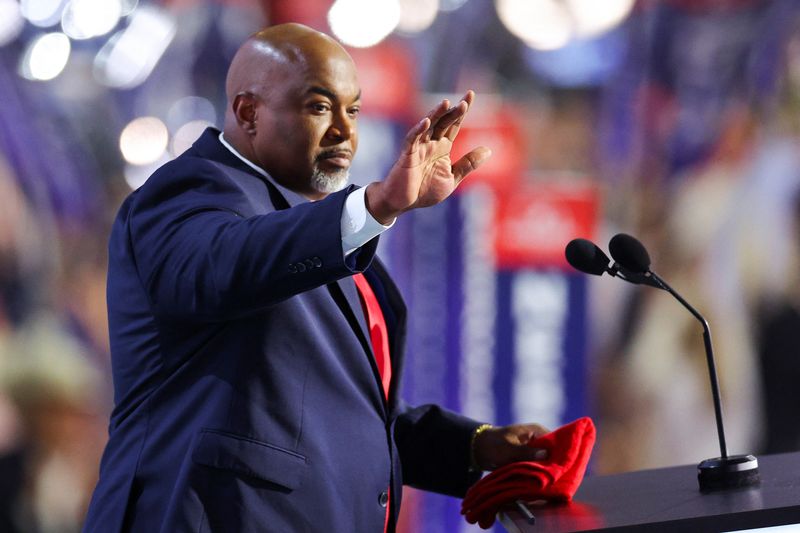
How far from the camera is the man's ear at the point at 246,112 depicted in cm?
186

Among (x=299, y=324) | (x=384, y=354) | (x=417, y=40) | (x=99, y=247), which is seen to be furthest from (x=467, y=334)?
(x=299, y=324)

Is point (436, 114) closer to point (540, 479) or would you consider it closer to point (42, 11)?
point (540, 479)

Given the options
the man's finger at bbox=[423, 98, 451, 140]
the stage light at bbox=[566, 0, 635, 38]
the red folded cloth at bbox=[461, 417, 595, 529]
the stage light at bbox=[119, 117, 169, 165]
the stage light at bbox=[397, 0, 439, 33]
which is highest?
the stage light at bbox=[397, 0, 439, 33]

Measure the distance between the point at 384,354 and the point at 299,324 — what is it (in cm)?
28

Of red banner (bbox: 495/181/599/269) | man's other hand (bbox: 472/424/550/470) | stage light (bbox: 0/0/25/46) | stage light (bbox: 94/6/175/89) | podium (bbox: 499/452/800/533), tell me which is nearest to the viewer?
podium (bbox: 499/452/800/533)

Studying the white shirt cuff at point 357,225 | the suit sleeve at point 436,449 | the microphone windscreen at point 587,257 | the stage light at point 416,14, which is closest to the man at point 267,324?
the white shirt cuff at point 357,225

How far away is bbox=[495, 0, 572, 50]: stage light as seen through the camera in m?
3.89

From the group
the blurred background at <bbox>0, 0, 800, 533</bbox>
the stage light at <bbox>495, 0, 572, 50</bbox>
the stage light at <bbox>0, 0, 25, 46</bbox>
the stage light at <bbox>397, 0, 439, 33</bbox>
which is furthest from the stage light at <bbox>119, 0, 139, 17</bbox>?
the stage light at <bbox>495, 0, 572, 50</bbox>

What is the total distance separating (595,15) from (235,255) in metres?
2.90

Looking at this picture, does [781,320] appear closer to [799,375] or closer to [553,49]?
[799,375]

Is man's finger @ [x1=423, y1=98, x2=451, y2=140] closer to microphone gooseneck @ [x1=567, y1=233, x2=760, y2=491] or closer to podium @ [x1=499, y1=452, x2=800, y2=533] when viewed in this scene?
microphone gooseneck @ [x1=567, y1=233, x2=760, y2=491]

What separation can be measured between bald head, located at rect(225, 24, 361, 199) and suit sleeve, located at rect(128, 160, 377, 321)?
0.91 ft

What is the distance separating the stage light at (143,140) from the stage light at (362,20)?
72 cm

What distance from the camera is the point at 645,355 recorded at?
13.0 ft
